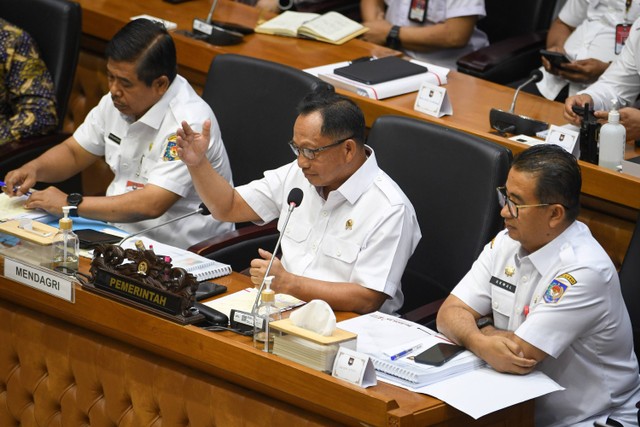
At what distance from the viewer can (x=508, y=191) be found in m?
2.51

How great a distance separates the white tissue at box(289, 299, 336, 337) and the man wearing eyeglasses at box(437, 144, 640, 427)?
0.36 m

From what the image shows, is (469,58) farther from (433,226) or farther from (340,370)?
(340,370)

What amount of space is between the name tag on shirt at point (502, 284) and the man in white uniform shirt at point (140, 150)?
0.90 m

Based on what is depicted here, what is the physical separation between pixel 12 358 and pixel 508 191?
129 centimetres

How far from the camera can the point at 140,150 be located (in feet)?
11.2

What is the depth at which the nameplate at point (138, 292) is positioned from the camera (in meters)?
2.46

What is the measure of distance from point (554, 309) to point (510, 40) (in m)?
2.27

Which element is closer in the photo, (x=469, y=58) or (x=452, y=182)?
(x=452, y=182)

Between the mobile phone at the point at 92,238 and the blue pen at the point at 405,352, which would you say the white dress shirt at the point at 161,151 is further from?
the blue pen at the point at 405,352

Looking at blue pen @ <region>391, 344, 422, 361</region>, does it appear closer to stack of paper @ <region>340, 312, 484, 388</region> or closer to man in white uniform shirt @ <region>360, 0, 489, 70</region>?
stack of paper @ <region>340, 312, 484, 388</region>

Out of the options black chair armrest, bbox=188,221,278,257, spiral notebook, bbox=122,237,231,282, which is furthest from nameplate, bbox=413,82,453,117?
spiral notebook, bbox=122,237,231,282

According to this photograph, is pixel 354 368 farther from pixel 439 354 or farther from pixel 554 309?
pixel 554 309

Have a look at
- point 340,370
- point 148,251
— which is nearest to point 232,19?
point 148,251

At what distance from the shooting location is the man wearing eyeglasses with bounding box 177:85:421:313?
2766mm
